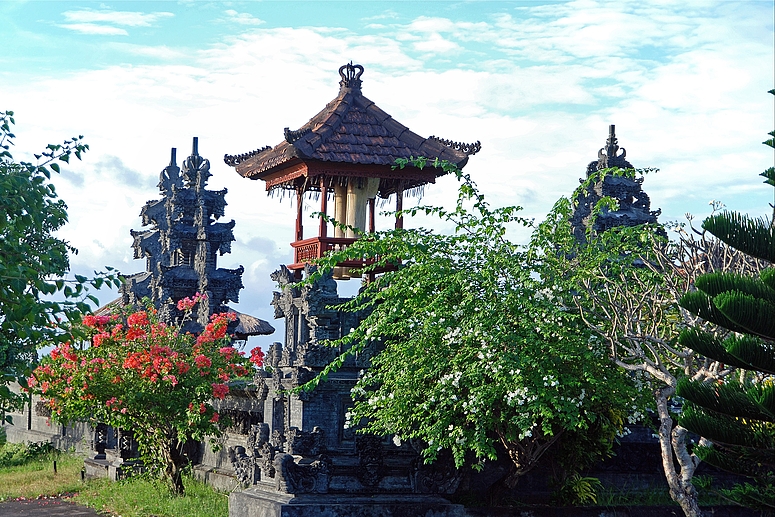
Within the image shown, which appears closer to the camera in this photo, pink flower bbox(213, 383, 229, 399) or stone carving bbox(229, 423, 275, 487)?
stone carving bbox(229, 423, 275, 487)

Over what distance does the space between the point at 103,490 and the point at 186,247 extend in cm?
635

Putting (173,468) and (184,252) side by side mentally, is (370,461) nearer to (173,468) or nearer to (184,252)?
(173,468)

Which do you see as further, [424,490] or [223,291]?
[223,291]

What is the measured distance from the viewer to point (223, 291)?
70.4ft

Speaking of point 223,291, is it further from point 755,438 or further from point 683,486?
point 755,438

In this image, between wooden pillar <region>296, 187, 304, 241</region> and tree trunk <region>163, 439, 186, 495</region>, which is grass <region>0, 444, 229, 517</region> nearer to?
tree trunk <region>163, 439, 186, 495</region>

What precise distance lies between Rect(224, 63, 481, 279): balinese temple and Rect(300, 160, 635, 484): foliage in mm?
2110

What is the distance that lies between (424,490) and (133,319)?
585 centimetres

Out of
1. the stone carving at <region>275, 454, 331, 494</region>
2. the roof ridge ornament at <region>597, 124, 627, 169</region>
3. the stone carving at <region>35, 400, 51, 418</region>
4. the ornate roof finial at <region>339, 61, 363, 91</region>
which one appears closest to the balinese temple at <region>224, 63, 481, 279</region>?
the ornate roof finial at <region>339, 61, 363, 91</region>

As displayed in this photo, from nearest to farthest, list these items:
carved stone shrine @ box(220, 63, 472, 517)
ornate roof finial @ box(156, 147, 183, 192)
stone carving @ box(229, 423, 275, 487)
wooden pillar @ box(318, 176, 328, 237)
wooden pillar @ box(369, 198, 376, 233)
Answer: carved stone shrine @ box(220, 63, 472, 517) < stone carving @ box(229, 423, 275, 487) < wooden pillar @ box(318, 176, 328, 237) < wooden pillar @ box(369, 198, 376, 233) < ornate roof finial @ box(156, 147, 183, 192)

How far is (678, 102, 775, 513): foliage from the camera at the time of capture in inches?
383

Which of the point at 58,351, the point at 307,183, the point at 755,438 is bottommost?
the point at 755,438

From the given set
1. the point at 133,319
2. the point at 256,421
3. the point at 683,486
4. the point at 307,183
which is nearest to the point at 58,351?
the point at 133,319

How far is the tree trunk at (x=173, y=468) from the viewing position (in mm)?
16547
